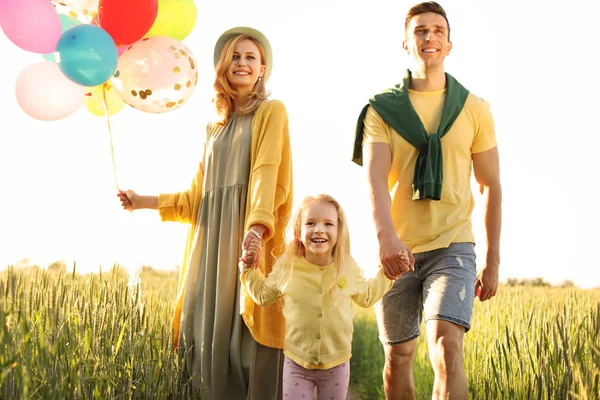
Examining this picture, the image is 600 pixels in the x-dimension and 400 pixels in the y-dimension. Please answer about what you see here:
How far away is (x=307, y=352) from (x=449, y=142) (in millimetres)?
1178

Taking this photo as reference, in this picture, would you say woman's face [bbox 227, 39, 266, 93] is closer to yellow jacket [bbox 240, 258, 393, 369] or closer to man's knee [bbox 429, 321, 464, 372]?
yellow jacket [bbox 240, 258, 393, 369]

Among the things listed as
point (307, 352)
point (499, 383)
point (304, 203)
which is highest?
point (304, 203)

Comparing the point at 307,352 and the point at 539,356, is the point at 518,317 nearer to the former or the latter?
the point at 539,356

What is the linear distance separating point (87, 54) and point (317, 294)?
1.93m

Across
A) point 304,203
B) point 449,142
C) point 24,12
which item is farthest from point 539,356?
point 24,12

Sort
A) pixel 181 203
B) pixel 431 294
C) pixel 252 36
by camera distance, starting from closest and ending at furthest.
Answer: pixel 431 294 < pixel 252 36 < pixel 181 203

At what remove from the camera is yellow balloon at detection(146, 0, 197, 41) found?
14.3 feet

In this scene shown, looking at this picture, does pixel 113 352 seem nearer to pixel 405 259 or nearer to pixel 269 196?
pixel 269 196

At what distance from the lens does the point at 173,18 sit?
14.4ft

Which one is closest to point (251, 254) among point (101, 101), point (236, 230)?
point (236, 230)

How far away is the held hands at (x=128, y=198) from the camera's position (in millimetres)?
3990

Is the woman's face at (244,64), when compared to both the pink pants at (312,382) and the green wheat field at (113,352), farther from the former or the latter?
the pink pants at (312,382)

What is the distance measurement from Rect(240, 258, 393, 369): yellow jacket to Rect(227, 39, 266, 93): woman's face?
959 mm

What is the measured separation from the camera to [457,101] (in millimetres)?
3535
